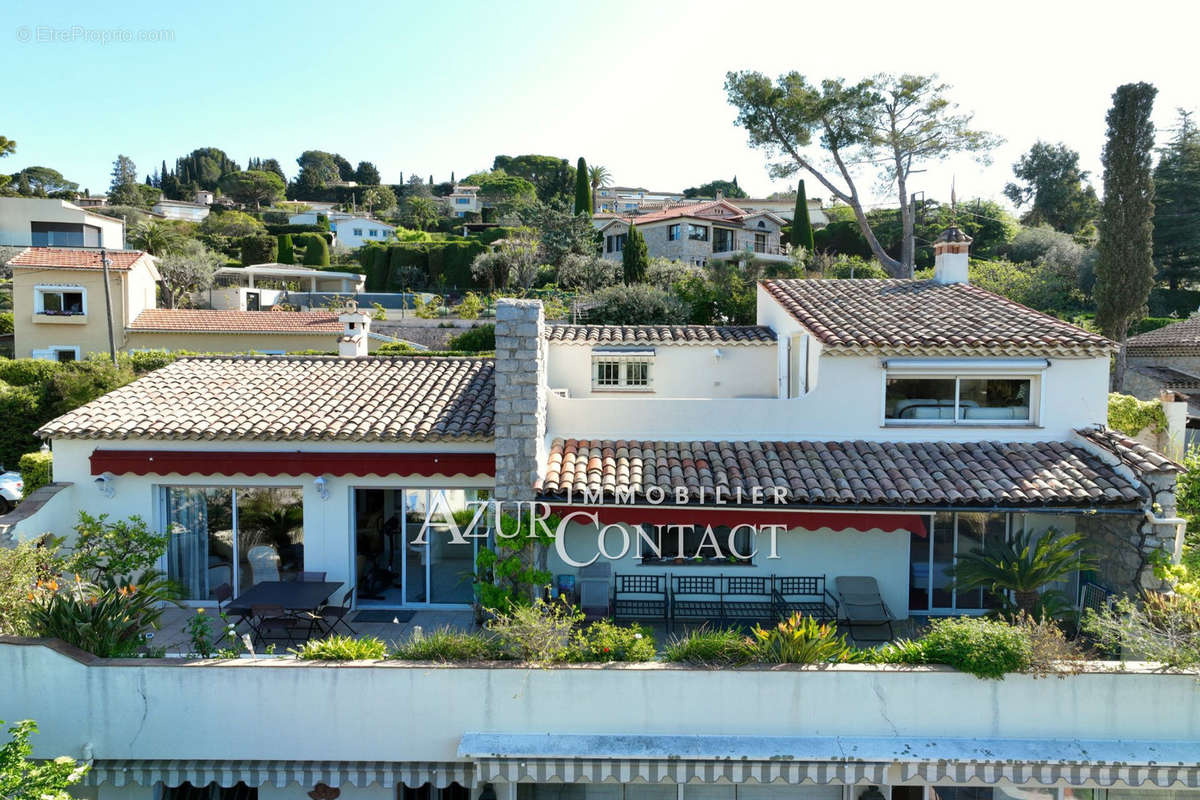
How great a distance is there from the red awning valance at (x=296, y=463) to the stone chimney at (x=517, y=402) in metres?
1.59

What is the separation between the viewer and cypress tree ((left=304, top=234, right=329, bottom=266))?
9281 centimetres

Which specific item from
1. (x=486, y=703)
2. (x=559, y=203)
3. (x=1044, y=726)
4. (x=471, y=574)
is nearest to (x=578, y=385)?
(x=471, y=574)

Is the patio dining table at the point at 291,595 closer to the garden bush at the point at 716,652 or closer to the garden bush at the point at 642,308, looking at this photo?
the garden bush at the point at 716,652

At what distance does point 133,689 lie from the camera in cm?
1250

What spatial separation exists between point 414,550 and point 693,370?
13.1 meters

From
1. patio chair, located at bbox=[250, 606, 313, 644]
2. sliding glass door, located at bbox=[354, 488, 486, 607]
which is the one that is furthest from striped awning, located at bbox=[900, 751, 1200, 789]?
patio chair, located at bbox=[250, 606, 313, 644]

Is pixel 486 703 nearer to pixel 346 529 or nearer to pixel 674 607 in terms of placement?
pixel 674 607

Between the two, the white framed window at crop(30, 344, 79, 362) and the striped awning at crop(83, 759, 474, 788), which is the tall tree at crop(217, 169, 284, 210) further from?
the striped awning at crop(83, 759, 474, 788)

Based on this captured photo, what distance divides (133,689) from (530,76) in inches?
973

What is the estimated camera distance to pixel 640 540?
1797cm

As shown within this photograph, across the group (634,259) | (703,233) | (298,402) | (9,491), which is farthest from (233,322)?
(703,233)

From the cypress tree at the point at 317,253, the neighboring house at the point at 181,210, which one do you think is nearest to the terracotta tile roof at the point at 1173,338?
the cypress tree at the point at 317,253

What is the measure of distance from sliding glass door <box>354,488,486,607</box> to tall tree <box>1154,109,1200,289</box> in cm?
6547

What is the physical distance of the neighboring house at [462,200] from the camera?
5679 inches
